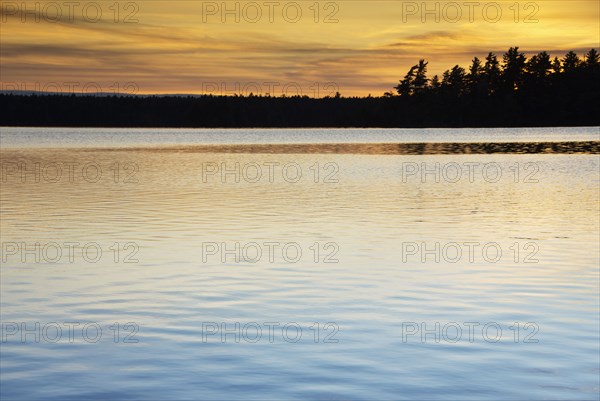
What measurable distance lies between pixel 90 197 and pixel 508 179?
1110 inches

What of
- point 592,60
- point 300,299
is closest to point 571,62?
point 592,60

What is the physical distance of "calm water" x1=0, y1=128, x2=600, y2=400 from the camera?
1307cm

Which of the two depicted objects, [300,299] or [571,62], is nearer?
[300,299]

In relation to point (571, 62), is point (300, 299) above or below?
below

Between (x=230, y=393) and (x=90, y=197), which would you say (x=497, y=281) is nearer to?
(x=230, y=393)

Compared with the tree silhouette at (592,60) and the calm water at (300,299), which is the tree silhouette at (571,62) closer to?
the tree silhouette at (592,60)

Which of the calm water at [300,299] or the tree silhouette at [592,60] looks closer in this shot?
the calm water at [300,299]

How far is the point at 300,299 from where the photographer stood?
18812 mm

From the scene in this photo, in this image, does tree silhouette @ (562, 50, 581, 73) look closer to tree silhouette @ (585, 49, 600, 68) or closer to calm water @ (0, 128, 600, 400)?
tree silhouette @ (585, 49, 600, 68)

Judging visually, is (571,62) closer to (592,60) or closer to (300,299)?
(592,60)

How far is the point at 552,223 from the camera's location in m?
32.9

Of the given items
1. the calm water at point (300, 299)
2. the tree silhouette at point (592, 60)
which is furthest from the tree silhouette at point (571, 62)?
the calm water at point (300, 299)

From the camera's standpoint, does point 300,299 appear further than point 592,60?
No

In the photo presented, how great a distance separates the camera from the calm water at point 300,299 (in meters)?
13.1
